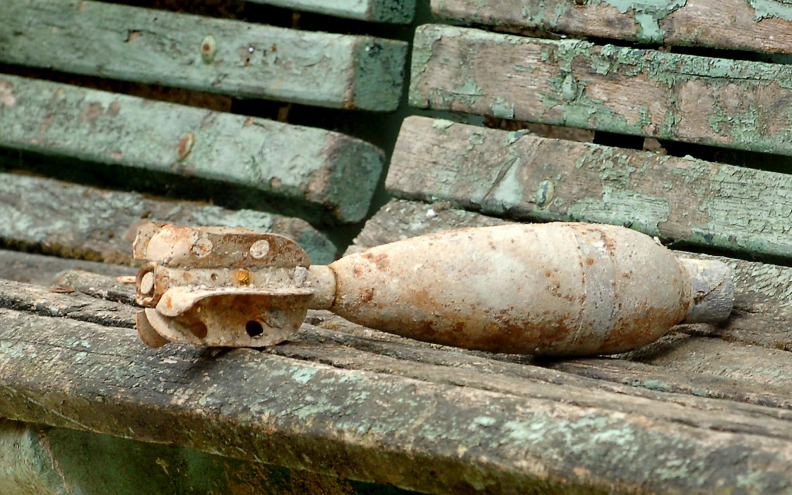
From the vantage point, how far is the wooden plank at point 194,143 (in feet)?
8.22

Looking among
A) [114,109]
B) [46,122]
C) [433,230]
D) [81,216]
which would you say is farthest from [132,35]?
[433,230]

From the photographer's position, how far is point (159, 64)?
2.66 metres

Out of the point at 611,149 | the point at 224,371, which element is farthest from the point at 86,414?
the point at 611,149

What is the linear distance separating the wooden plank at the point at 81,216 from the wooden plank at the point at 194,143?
0.09m

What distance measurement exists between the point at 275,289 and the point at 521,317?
389mm

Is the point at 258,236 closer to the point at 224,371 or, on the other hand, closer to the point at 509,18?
the point at 224,371

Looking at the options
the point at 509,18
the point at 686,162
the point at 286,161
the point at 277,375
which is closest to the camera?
the point at 277,375

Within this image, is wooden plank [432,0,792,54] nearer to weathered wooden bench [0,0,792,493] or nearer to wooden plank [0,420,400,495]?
weathered wooden bench [0,0,792,493]

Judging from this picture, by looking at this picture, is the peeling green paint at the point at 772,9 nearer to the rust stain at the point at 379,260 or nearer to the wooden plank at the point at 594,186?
the wooden plank at the point at 594,186

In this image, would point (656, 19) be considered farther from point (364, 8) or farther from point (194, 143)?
point (194, 143)

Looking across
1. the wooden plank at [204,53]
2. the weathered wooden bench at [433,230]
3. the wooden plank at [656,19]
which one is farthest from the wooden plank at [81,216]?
the wooden plank at [656,19]

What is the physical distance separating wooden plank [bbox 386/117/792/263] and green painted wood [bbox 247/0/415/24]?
Result: 10.4 inches

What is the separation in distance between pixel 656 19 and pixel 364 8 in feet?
2.24

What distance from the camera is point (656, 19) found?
211 cm
